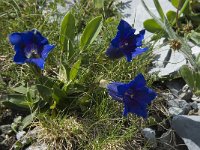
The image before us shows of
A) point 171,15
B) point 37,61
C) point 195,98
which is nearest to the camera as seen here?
point 37,61

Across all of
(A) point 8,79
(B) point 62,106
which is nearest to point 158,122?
(B) point 62,106

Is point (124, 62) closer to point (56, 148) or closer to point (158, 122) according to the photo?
point (158, 122)

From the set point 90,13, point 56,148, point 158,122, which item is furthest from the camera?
point 90,13

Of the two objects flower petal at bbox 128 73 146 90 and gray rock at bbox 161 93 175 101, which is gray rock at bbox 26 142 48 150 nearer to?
flower petal at bbox 128 73 146 90

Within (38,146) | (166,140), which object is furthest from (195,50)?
(38,146)

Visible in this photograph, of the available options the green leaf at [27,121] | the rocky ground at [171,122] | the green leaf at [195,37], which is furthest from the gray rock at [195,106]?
the green leaf at [27,121]

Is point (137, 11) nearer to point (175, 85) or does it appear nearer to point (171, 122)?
point (175, 85)
